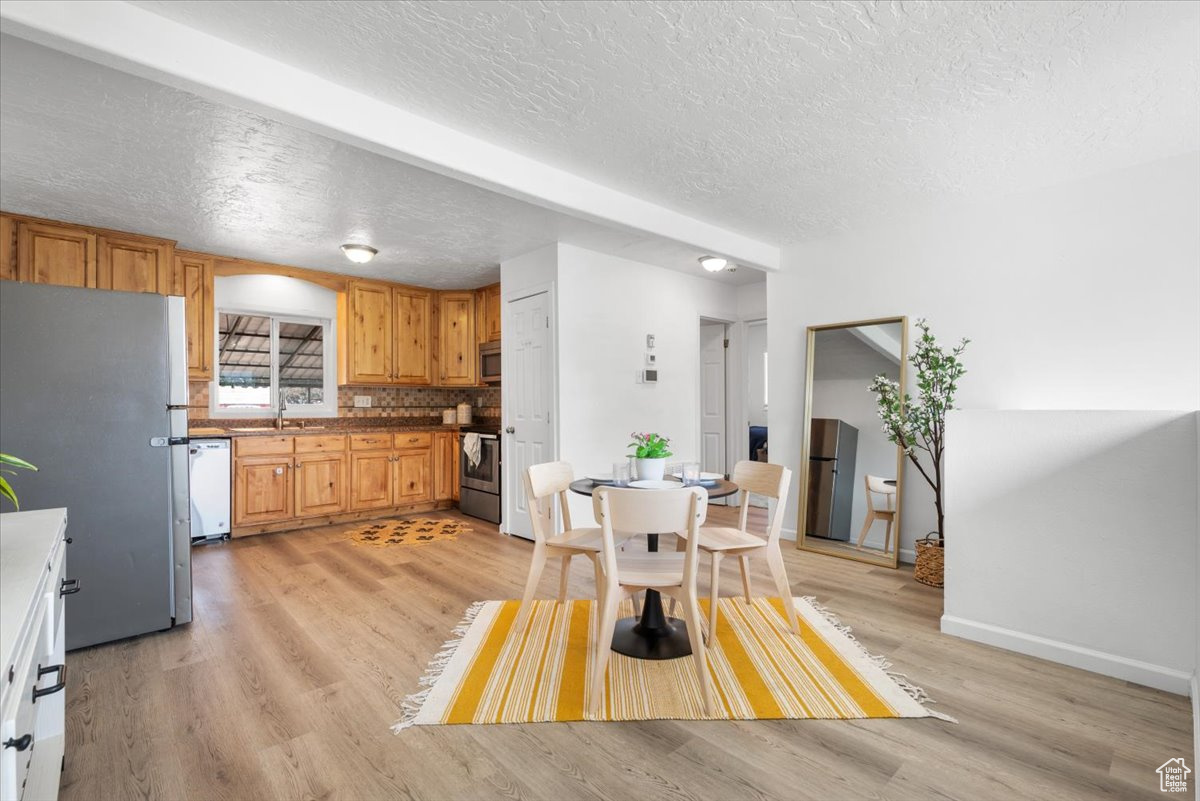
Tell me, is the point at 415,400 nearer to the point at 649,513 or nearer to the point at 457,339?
the point at 457,339

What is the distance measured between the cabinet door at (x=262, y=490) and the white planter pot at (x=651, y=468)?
3.62 m

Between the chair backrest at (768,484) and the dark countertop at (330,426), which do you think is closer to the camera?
the chair backrest at (768,484)

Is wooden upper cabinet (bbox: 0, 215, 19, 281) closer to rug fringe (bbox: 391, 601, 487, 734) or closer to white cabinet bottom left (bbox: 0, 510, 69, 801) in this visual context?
white cabinet bottom left (bbox: 0, 510, 69, 801)

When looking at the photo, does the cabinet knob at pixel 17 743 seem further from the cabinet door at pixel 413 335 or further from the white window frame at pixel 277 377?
the cabinet door at pixel 413 335

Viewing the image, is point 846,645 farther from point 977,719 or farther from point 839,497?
point 839,497

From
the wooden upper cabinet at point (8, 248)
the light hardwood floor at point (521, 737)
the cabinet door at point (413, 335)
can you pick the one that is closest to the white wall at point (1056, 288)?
the light hardwood floor at point (521, 737)

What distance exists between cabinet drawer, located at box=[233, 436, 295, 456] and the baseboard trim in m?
4.96

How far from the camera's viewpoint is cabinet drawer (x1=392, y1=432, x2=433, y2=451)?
18.2 feet

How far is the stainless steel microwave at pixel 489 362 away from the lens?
5.43 meters

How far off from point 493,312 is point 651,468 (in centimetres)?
344

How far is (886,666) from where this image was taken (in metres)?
2.37

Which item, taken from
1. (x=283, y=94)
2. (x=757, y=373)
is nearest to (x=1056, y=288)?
(x=757, y=373)

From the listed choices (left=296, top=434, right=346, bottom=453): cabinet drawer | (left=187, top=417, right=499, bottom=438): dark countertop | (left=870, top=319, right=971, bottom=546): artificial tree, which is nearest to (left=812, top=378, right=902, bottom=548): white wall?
(left=870, top=319, right=971, bottom=546): artificial tree

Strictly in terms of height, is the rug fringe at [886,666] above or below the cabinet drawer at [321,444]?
below
